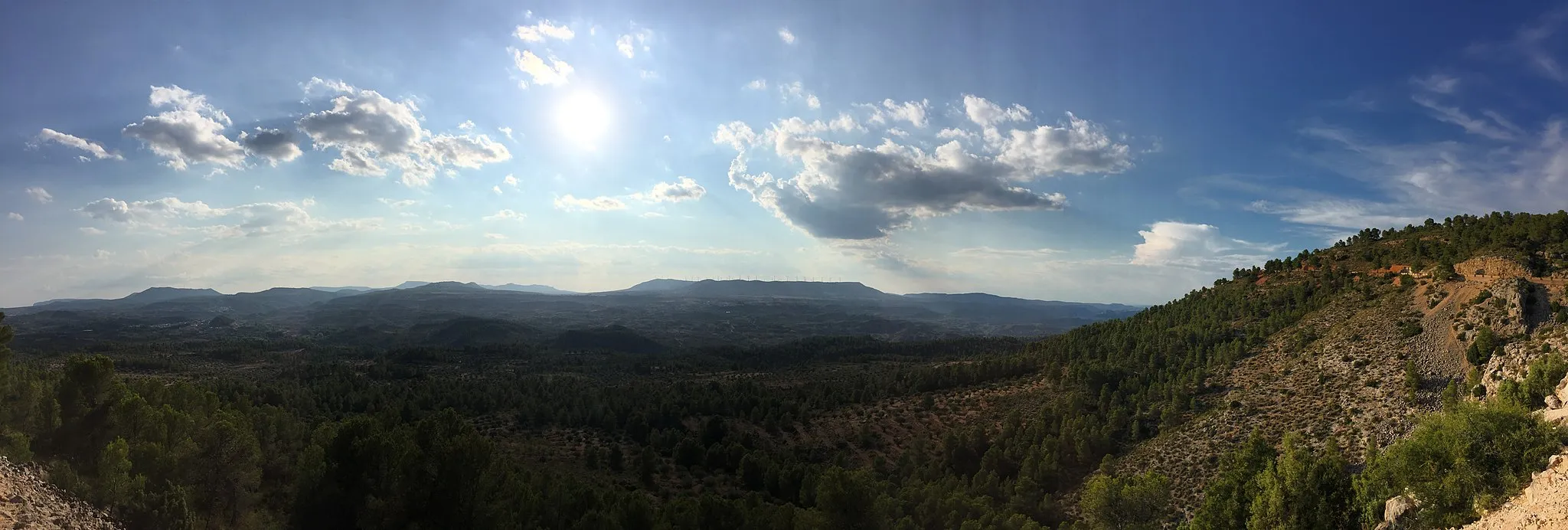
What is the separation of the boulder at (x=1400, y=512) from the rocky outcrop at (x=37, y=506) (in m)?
58.5

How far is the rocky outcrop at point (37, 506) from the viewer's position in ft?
70.3

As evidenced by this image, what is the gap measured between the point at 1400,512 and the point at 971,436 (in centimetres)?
4237

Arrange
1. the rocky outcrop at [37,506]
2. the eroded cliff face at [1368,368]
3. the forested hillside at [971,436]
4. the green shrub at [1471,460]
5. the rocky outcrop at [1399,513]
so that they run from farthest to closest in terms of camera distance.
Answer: the eroded cliff face at [1368,368], the forested hillside at [971,436], the rocky outcrop at [1399,513], the green shrub at [1471,460], the rocky outcrop at [37,506]

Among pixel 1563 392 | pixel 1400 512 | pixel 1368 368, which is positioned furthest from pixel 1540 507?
pixel 1368 368

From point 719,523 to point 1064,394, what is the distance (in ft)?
184

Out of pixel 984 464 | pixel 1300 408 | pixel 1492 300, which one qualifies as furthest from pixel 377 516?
pixel 1492 300

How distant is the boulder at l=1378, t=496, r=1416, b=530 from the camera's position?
29317 millimetres

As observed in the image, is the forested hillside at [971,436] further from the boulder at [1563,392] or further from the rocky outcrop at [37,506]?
the rocky outcrop at [37,506]

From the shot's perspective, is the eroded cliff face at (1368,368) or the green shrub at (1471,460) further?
the eroded cliff face at (1368,368)

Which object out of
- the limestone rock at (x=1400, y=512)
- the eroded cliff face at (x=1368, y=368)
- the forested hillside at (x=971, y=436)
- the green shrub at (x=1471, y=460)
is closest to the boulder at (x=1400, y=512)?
the limestone rock at (x=1400, y=512)

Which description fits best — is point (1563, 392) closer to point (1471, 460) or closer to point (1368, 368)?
point (1471, 460)

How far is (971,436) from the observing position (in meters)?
70.5

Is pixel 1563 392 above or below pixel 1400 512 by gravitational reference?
above

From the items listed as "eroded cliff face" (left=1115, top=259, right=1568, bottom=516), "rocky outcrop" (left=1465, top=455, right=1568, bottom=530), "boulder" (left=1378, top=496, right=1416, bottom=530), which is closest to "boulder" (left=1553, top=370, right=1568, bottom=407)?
"rocky outcrop" (left=1465, top=455, right=1568, bottom=530)
